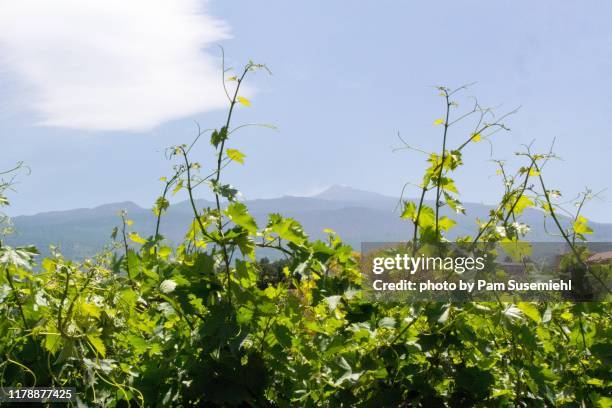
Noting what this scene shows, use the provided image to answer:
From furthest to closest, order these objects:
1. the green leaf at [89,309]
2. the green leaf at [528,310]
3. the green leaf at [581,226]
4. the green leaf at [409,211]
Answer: the green leaf at [581,226] → the green leaf at [409,211] → the green leaf at [528,310] → the green leaf at [89,309]

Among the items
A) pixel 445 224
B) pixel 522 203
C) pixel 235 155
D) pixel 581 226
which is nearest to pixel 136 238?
pixel 235 155

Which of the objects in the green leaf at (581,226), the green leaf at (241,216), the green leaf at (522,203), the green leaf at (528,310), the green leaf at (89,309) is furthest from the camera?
the green leaf at (581,226)

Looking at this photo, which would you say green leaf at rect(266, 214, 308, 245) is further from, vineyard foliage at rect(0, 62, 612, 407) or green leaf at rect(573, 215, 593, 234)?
green leaf at rect(573, 215, 593, 234)

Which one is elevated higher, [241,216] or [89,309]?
[241,216]

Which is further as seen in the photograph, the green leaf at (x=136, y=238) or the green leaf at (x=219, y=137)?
the green leaf at (x=136, y=238)

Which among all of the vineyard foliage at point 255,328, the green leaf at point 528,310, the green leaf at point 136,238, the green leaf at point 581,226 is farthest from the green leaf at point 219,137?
the green leaf at point 581,226

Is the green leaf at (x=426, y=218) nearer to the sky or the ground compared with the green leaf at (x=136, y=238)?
nearer to the sky

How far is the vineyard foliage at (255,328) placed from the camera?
262 centimetres

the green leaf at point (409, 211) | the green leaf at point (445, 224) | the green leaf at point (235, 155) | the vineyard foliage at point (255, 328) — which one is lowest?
the vineyard foliage at point (255, 328)

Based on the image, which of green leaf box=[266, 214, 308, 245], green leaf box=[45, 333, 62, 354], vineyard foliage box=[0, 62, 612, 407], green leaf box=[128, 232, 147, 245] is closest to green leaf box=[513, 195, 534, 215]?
vineyard foliage box=[0, 62, 612, 407]

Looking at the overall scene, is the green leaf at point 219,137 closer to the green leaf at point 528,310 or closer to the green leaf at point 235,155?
the green leaf at point 235,155

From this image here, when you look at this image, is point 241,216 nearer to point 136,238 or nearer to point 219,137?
point 219,137

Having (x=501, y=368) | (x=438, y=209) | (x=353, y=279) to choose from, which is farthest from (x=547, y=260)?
(x=353, y=279)

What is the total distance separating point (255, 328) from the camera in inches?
107
